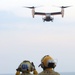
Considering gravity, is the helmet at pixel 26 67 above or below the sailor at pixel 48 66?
above

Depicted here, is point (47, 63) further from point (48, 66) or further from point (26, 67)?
point (26, 67)

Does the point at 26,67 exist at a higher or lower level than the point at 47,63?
higher

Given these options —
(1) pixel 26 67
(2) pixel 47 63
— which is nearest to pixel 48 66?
(2) pixel 47 63

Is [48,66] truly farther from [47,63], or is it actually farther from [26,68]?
[26,68]

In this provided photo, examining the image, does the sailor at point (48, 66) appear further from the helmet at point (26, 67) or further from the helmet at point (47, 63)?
the helmet at point (26, 67)

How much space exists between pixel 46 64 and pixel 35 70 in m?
0.96

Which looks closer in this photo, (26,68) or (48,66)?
(48,66)

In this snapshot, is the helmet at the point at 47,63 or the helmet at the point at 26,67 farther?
the helmet at the point at 26,67

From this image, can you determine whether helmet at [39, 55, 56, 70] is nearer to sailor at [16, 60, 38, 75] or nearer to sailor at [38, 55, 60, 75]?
sailor at [38, 55, 60, 75]

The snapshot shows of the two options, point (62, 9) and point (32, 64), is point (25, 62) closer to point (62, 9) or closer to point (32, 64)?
point (32, 64)

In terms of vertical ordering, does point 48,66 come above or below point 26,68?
below

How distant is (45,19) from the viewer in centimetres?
6819

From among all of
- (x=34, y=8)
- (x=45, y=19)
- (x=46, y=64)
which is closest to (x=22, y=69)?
(x=46, y=64)

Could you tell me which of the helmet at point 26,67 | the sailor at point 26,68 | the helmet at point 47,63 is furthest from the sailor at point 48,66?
the helmet at point 26,67
